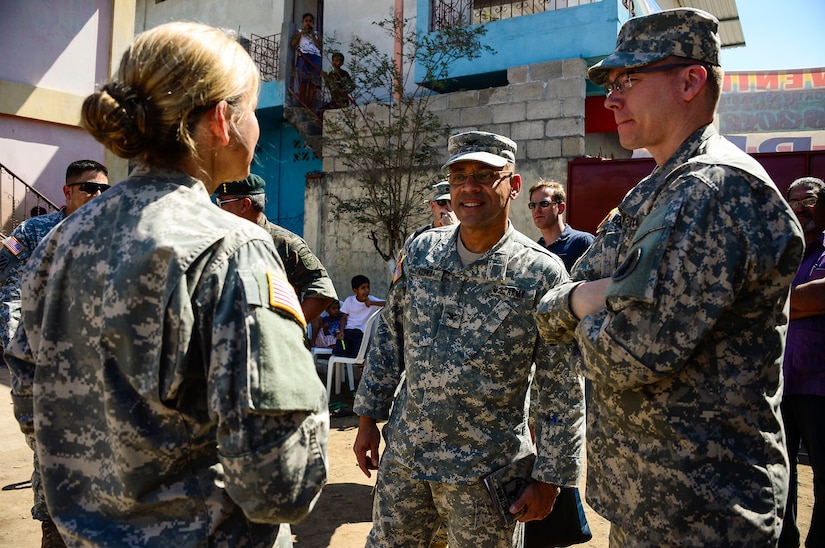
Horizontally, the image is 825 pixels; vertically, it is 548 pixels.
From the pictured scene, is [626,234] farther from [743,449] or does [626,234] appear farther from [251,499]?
[251,499]

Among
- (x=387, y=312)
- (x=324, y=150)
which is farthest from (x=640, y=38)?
(x=324, y=150)

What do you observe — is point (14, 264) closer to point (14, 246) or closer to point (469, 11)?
point (14, 246)

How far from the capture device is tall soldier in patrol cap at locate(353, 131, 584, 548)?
231 cm

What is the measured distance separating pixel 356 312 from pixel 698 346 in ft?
23.6

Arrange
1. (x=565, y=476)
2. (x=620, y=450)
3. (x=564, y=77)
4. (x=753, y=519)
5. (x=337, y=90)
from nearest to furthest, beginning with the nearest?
(x=753, y=519) < (x=620, y=450) < (x=565, y=476) < (x=564, y=77) < (x=337, y=90)

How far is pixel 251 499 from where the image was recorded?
1.15 meters

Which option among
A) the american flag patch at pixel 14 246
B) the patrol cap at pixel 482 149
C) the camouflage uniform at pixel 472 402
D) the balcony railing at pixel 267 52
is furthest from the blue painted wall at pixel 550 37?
the american flag patch at pixel 14 246

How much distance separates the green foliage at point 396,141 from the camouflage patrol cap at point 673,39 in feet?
28.6

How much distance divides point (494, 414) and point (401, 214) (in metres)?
8.42

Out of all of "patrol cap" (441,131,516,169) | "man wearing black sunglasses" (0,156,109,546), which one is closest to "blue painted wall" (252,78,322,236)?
"man wearing black sunglasses" (0,156,109,546)

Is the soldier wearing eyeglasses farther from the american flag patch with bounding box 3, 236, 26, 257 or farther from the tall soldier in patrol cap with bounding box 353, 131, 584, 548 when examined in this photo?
the american flag patch with bounding box 3, 236, 26, 257

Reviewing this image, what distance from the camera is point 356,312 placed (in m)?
8.61

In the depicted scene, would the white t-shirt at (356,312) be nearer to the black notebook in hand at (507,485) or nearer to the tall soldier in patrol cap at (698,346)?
the black notebook in hand at (507,485)

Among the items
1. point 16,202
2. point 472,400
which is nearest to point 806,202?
point 472,400
